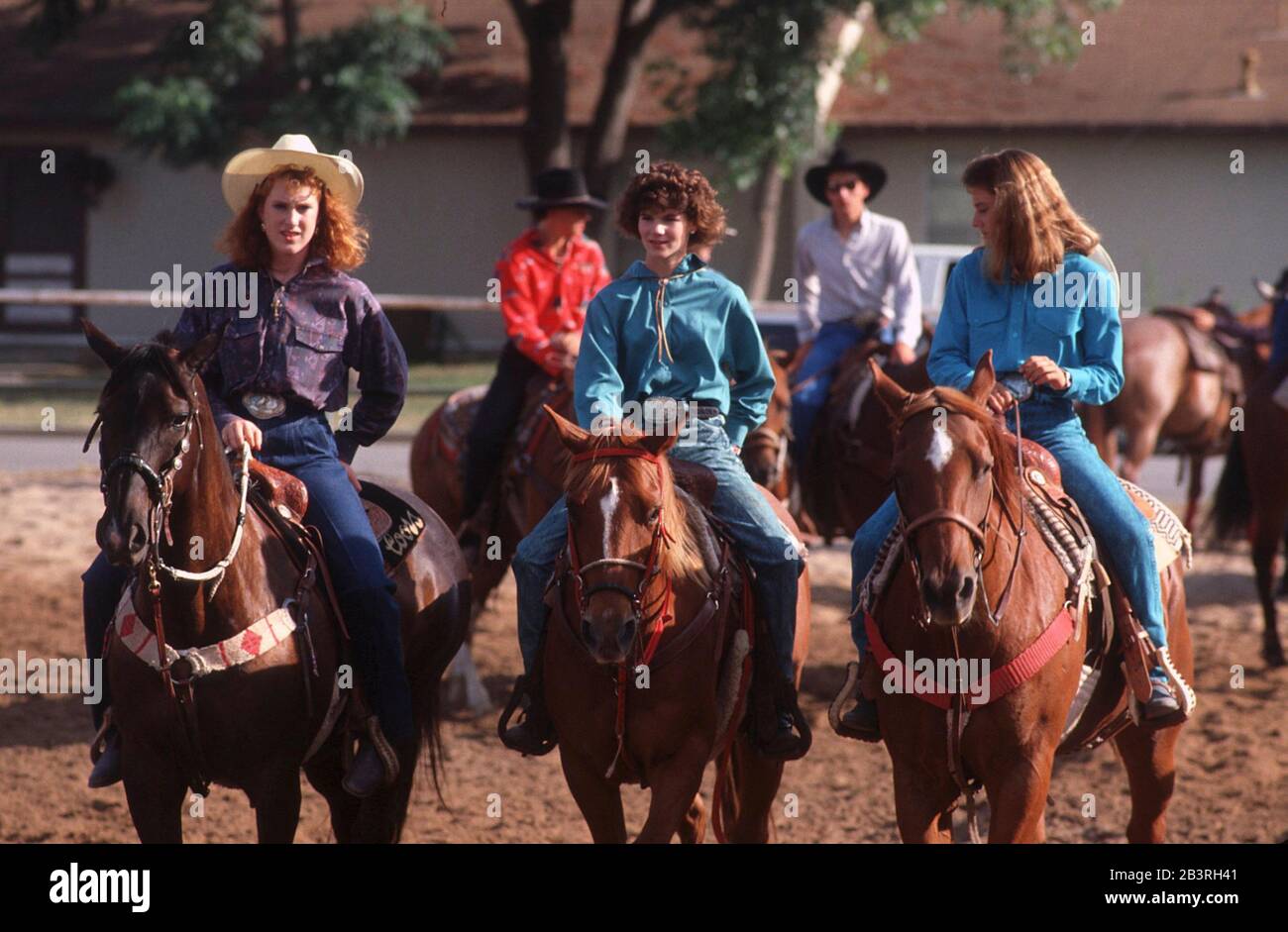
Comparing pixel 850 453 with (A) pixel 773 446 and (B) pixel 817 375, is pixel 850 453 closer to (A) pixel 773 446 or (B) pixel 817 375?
(B) pixel 817 375

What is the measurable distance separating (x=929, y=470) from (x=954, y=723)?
0.87 metres

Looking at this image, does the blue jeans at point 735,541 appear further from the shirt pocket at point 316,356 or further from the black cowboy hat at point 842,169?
the black cowboy hat at point 842,169

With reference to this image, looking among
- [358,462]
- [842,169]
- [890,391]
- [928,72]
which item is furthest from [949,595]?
[928,72]

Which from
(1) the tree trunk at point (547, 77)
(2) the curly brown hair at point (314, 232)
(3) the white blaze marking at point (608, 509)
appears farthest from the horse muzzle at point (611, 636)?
(1) the tree trunk at point (547, 77)

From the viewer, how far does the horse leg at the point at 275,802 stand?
15.4ft

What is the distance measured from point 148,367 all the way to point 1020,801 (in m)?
2.79

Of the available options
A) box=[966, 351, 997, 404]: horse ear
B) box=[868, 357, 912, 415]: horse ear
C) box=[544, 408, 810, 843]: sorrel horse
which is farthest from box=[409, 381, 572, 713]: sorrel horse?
box=[966, 351, 997, 404]: horse ear

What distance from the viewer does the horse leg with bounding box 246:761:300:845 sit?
15.4ft

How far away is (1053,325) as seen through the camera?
515 cm

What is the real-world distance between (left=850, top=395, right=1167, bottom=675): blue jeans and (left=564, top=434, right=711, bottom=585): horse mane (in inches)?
21.7

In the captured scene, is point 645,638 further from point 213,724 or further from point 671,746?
point 213,724

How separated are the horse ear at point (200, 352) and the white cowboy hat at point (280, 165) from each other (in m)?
1.00
